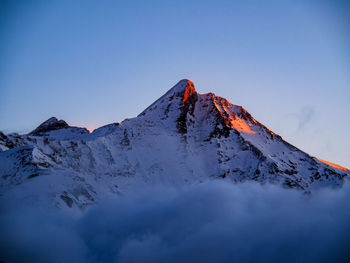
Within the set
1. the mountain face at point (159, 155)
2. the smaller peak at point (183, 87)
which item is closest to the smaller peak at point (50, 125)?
the mountain face at point (159, 155)

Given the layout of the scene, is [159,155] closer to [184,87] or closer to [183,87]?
[184,87]

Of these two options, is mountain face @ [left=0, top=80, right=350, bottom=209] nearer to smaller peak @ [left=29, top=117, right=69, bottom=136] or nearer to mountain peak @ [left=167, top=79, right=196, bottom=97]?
smaller peak @ [left=29, top=117, right=69, bottom=136]

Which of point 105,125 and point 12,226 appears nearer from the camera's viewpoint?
point 12,226

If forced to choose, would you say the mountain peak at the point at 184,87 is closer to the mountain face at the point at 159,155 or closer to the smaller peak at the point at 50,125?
the mountain face at the point at 159,155

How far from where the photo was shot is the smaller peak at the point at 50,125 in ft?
564

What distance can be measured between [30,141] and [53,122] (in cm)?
7094

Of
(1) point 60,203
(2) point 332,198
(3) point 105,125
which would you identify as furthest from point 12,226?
(2) point 332,198

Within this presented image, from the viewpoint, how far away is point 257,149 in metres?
148

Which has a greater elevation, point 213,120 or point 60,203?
point 213,120

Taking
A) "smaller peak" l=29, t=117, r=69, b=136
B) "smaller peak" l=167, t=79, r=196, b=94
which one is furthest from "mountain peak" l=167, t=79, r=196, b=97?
"smaller peak" l=29, t=117, r=69, b=136

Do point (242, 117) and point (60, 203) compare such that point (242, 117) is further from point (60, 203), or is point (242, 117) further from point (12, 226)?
point (12, 226)

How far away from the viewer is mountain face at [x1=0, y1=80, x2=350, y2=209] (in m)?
103

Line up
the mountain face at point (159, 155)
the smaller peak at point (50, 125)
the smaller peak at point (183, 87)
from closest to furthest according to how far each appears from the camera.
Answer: the mountain face at point (159, 155) → the smaller peak at point (50, 125) → the smaller peak at point (183, 87)

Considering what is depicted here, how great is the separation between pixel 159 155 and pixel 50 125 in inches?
2965
